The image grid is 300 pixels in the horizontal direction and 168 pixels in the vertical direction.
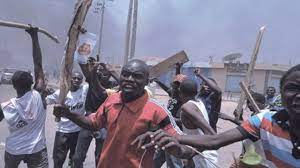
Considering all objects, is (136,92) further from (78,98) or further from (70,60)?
(78,98)

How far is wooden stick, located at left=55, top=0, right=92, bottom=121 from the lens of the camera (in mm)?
3188

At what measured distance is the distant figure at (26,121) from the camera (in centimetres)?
464

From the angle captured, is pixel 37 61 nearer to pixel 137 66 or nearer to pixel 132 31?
pixel 137 66

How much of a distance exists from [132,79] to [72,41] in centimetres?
51

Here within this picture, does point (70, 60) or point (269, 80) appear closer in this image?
point (70, 60)

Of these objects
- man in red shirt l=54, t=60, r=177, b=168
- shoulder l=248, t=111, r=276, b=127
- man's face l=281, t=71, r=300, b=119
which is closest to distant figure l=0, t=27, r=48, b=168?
man in red shirt l=54, t=60, r=177, b=168

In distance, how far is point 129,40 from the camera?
Result: 25.3 m

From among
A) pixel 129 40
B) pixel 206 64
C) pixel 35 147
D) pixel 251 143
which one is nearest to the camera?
pixel 251 143

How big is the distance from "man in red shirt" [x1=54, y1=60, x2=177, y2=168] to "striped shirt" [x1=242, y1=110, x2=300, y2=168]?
2.95 ft

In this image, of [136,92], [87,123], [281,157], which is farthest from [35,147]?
[281,157]

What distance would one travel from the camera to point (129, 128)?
3.30m

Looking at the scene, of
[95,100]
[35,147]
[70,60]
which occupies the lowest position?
[35,147]

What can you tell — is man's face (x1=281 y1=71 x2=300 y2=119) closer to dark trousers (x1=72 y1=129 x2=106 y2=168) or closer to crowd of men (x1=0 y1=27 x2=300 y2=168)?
crowd of men (x1=0 y1=27 x2=300 y2=168)

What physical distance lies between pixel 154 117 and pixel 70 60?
716mm
